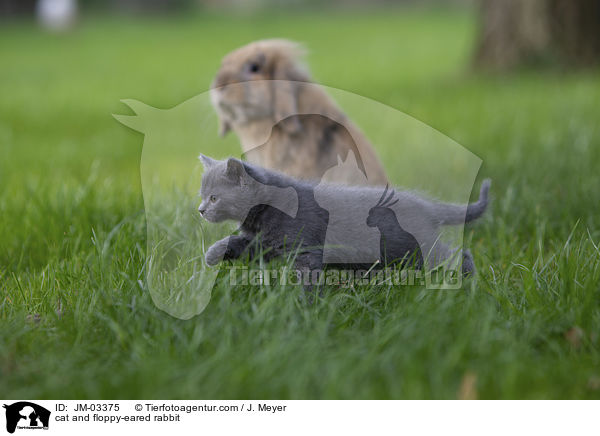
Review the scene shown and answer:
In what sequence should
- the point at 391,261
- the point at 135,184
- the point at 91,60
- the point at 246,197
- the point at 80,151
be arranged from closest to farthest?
the point at 246,197 < the point at 391,261 < the point at 135,184 < the point at 80,151 < the point at 91,60

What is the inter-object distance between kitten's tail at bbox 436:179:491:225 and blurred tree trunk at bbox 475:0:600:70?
6.21 meters

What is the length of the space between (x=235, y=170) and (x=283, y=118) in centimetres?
123

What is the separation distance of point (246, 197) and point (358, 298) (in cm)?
58

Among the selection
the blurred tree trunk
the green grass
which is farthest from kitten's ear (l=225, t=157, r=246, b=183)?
the blurred tree trunk

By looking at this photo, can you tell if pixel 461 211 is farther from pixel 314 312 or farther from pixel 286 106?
pixel 286 106

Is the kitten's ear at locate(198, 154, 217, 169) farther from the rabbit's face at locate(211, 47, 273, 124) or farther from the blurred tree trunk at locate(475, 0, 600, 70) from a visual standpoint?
the blurred tree trunk at locate(475, 0, 600, 70)

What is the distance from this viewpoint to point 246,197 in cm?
239

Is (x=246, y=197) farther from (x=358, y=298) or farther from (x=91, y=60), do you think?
(x=91, y=60)

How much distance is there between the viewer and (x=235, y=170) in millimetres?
2338

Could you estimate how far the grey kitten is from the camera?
2395 millimetres
